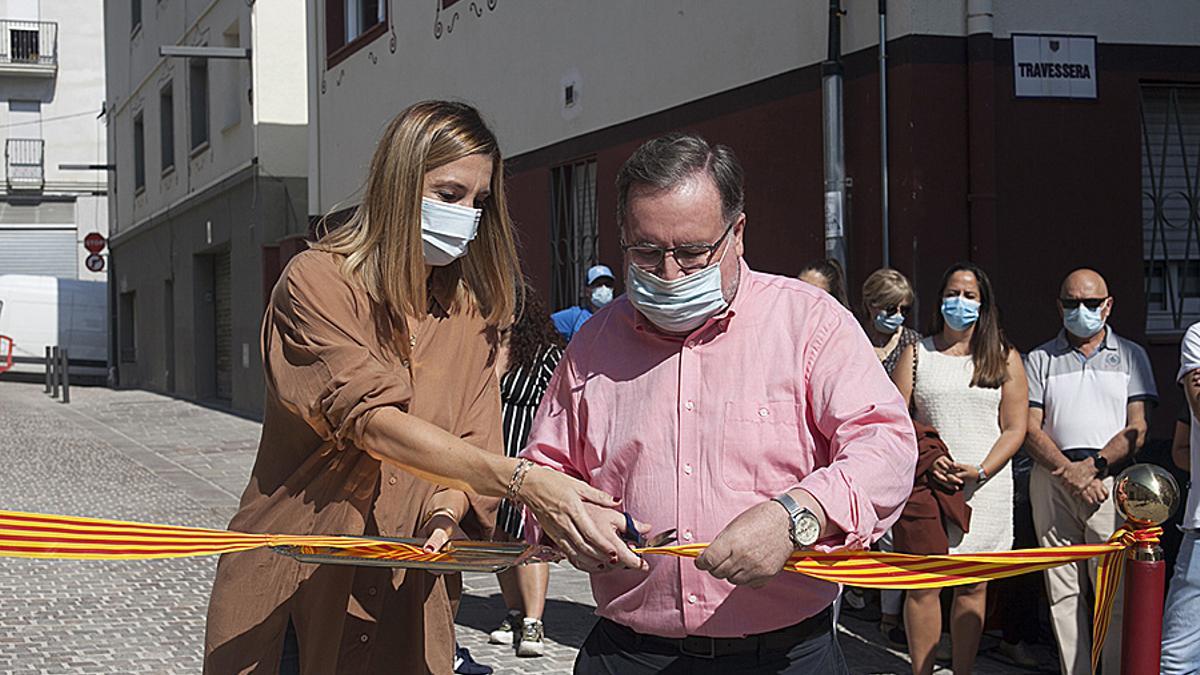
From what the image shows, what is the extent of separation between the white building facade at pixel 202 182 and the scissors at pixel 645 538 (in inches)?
708

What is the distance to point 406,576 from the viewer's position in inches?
127

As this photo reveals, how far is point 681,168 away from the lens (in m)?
2.79

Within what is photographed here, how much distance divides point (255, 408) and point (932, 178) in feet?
54.8

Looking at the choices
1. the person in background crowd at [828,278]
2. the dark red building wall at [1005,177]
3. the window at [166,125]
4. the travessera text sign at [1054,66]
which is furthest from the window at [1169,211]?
the window at [166,125]

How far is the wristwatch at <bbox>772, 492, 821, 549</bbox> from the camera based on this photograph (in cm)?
256

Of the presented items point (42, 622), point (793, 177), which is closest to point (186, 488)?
point (42, 622)

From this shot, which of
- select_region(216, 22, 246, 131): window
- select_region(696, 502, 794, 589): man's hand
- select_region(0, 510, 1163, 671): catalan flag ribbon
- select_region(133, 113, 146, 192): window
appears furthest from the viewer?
select_region(133, 113, 146, 192): window

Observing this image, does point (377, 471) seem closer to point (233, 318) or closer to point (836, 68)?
point (836, 68)

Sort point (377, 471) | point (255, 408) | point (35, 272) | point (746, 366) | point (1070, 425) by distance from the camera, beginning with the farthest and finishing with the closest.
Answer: point (35, 272), point (255, 408), point (1070, 425), point (377, 471), point (746, 366)

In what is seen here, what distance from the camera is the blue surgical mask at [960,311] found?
6.50 m

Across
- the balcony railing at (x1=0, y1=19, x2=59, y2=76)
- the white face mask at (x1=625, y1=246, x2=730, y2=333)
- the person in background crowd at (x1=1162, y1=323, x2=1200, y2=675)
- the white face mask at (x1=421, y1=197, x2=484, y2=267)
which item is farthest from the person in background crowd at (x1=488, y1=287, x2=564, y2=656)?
the balcony railing at (x1=0, y1=19, x2=59, y2=76)

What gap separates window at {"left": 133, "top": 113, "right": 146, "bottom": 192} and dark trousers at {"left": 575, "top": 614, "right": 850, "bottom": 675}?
107 feet

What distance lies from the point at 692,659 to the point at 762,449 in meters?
0.44

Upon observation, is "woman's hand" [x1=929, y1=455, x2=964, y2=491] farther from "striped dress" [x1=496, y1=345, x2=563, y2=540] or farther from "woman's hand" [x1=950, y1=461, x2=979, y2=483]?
"striped dress" [x1=496, y1=345, x2=563, y2=540]
